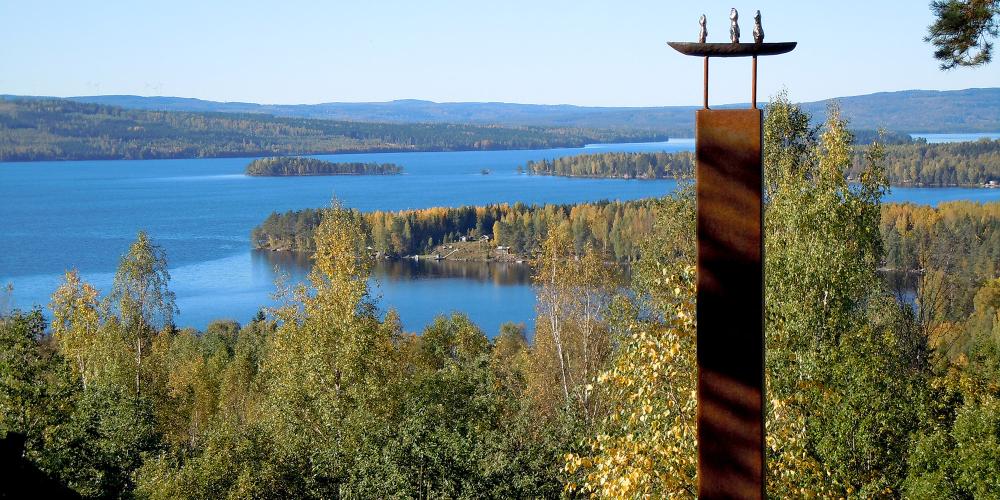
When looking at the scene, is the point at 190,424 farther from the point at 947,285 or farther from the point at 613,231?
the point at 613,231

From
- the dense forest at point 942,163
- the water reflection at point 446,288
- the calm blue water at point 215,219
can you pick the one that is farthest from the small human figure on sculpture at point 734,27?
the dense forest at point 942,163

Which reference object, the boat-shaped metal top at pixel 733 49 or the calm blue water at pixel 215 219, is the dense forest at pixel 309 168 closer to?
the calm blue water at pixel 215 219

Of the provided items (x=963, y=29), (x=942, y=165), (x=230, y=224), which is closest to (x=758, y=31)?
(x=963, y=29)

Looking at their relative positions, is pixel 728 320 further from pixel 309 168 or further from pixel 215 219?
pixel 309 168

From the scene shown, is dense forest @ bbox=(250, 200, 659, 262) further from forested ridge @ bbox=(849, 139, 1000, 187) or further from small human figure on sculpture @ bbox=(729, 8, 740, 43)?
small human figure on sculpture @ bbox=(729, 8, 740, 43)

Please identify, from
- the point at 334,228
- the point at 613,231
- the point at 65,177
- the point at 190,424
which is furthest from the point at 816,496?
the point at 65,177

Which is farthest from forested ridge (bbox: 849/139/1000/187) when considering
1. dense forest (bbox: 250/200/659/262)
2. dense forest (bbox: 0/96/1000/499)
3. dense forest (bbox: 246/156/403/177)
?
dense forest (bbox: 246/156/403/177)
